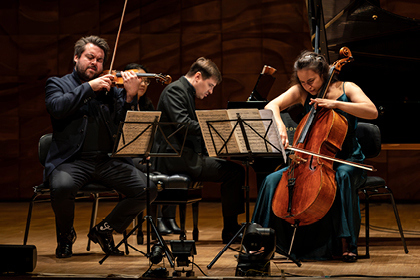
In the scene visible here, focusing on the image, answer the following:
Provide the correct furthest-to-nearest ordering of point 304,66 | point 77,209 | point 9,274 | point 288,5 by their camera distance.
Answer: point 288,5, point 77,209, point 304,66, point 9,274

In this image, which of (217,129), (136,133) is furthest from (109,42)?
(217,129)

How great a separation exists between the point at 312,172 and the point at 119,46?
399 centimetres

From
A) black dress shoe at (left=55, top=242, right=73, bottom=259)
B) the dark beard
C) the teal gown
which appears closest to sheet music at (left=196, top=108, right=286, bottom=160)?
the teal gown


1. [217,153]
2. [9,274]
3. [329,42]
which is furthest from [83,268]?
[329,42]

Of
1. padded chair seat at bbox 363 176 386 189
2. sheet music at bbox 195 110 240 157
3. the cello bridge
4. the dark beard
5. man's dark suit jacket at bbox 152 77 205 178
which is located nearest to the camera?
sheet music at bbox 195 110 240 157

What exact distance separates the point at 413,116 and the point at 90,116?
2.22 meters

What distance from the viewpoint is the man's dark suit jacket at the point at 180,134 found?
3588mm

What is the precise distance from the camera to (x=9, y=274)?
2057 millimetres

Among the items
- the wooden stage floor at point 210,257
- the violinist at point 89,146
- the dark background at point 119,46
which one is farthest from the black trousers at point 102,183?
Result: the dark background at point 119,46

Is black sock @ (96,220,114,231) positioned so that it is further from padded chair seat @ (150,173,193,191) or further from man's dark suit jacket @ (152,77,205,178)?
man's dark suit jacket @ (152,77,205,178)

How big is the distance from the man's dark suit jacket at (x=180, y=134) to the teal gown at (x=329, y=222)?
72 centimetres

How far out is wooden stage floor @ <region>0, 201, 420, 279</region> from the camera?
250 cm

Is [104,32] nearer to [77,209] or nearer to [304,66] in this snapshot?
[77,209]

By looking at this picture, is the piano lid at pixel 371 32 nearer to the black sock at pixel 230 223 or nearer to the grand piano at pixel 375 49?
the grand piano at pixel 375 49
